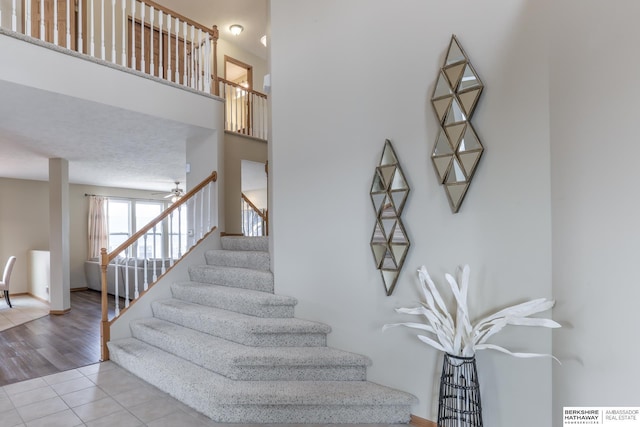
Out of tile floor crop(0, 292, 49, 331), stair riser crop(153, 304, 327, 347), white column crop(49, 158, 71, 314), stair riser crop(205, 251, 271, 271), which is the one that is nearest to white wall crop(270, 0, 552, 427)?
stair riser crop(153, 304, 327, 347)

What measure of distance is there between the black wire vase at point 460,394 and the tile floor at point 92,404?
1087mm

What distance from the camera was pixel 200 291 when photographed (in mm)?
3406

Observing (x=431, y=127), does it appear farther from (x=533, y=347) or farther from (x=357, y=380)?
(x=357, y=380)

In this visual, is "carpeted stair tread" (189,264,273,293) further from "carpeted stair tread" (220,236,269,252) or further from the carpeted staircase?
"carpeted stair tread" (220,236,269,252)

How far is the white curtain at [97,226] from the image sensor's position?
26.1 ft

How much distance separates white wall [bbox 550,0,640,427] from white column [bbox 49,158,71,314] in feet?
20.9

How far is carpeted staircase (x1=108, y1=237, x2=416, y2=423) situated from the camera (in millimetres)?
2182

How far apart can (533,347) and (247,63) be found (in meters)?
6.87

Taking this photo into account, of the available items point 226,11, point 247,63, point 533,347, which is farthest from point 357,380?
point 247,63

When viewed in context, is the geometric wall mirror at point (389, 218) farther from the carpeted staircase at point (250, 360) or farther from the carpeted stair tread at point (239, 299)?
the carpeted stair tread at point (239, 299)

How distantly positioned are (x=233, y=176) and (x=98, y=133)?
171 cm

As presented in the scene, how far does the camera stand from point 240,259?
3.71 meters

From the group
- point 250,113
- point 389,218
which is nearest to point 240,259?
point 389,218

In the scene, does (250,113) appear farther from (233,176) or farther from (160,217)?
(160,217)
